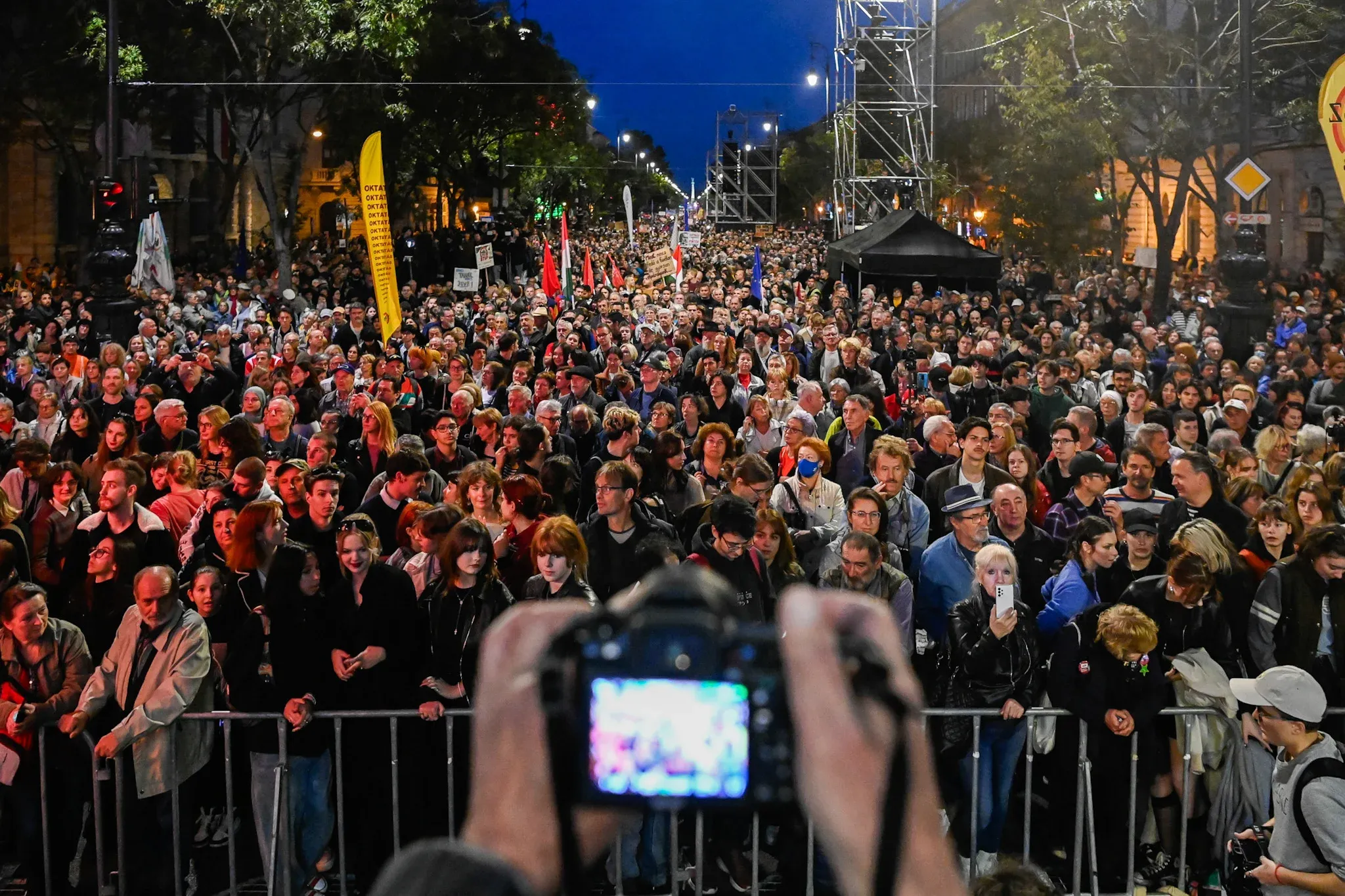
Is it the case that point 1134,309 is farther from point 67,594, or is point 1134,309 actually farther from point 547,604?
point 547,604

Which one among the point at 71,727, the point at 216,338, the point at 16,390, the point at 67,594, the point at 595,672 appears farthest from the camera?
Answer: the point at 216,338

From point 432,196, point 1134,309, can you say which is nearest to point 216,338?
point 1134,309

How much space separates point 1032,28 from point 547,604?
2918 centimetres

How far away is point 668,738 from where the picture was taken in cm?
127

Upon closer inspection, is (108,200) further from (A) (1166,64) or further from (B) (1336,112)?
(A) (1166,64)

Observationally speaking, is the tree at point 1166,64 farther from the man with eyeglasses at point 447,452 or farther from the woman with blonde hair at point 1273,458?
the man with eyeglasses at point 447,452

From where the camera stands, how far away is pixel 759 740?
125cm

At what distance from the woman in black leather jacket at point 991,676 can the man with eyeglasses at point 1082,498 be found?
200cm

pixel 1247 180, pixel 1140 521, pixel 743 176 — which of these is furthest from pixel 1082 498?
pixel 743 176

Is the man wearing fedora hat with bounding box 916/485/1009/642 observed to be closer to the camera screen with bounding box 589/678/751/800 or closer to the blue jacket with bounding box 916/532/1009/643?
the blue jacket with bounding box 916/532/1009/643

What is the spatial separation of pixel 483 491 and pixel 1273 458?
5.18 m

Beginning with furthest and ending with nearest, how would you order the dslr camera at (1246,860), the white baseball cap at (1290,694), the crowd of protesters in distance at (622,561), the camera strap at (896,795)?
the crowd of protesters in distance at (622,561) → the dslr camera at (1246,860) → the white baseball cap at (1290,694) → the camera strap at (896,795)

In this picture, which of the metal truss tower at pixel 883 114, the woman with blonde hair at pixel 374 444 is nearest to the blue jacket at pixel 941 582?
the woman with blonde hair at pixel 374 444

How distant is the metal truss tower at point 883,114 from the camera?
3209 cm
